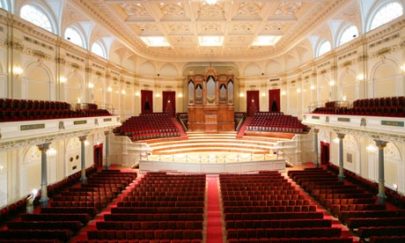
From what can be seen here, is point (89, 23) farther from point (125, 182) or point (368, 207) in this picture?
point (368, 207)

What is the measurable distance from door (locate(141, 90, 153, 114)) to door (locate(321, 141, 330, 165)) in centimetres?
1445

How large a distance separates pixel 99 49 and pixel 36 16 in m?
5.62

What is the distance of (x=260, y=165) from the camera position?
548 inches

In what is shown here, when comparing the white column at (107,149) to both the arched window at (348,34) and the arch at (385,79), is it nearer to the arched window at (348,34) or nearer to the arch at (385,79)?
the arch at (385,79)

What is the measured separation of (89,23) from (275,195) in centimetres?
1287

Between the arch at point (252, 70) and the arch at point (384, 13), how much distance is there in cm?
1190

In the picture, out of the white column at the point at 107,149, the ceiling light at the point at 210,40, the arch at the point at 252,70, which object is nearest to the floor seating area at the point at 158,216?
the white column at the point at 107,149

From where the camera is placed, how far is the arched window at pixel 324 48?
16.1 metres

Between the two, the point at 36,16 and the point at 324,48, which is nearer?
the point at 36,16

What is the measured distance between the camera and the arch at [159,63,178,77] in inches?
918

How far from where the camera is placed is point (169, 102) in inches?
918

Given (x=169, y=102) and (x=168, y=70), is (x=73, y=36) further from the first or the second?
(x=169, y=102)

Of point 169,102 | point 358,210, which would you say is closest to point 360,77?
point 358,210

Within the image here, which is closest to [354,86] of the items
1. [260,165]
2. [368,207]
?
[260,165]
